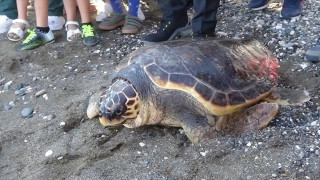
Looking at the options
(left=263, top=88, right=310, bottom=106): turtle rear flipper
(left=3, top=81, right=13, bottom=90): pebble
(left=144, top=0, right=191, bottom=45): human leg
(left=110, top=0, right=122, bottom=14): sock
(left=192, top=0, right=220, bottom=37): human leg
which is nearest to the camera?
(left=263, top=88, right=310, bottom=106): turtle rear flipper

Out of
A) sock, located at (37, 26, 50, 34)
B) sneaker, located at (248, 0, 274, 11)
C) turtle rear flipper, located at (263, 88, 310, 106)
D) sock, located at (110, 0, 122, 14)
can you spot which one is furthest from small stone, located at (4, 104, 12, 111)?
sneaker, located at (248, 0, 274, 11)

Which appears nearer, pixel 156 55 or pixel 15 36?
pixel 156 55

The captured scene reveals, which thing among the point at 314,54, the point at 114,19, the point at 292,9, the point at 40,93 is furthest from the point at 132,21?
the point at 314,54

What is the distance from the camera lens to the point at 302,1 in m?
3.20

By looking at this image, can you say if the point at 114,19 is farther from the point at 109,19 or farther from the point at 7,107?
the point at 7,107

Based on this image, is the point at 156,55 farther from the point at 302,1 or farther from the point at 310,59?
the point at 302,1

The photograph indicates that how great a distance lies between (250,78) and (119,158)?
779 mm

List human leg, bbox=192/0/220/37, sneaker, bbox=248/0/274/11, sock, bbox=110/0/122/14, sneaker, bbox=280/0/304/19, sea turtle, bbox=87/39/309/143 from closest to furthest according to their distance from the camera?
sea turtle, bbox=87/39/309/143
human leg, bbox=192/0/220/37
sneaker, bbox=280/0/304/19
sneaker, bbox=248/0/274/11
sock, bbox=110/0/122/14

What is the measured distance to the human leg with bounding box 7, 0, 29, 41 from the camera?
11.0ft

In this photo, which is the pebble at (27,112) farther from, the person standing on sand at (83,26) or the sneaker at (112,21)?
the sneaker at (112,21)

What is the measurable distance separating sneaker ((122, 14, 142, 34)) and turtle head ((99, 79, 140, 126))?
1.34m

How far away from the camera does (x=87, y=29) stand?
3199mm

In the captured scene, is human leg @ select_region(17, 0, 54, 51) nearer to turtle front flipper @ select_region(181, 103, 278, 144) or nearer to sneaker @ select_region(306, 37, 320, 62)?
turtle front flipper @ select_region(181, 103, 278, 144)

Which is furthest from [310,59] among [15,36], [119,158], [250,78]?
[15,36]
